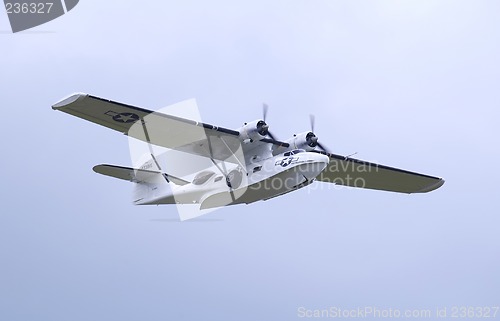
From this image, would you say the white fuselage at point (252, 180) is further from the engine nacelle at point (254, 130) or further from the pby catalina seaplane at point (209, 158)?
the engine nacelle at point (254, 130)

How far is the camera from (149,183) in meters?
33.4

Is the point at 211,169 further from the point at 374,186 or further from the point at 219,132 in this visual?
the point at 374,186

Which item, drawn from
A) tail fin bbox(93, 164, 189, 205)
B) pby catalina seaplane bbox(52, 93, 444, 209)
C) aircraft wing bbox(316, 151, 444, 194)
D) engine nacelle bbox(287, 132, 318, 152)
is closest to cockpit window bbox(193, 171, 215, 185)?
pby catalina seaplane bbox(52, 93, 444, 209)

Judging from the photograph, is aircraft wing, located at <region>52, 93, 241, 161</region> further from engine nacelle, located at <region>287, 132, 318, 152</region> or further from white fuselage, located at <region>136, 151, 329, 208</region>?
engine nacelle, located at <region>287, 132, 318, 152</region>

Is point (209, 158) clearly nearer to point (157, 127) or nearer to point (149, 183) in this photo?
point (157, 127)

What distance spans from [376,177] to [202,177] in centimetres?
809

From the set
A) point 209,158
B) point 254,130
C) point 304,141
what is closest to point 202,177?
point 209,158

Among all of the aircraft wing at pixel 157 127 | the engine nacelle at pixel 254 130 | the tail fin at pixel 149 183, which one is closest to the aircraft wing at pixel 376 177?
the engine nacelle at pixel 254 130

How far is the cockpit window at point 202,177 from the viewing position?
31.5 m

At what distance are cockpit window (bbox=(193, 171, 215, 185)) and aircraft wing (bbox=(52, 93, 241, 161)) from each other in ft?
1.98

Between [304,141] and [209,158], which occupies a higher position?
[304,141]

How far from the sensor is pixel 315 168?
97.3 feet

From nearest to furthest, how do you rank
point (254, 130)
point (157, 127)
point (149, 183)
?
1. point (157, 127)
2. point (254, 130)
3. point (149, 183)

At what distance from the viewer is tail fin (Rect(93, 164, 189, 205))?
108 ft
